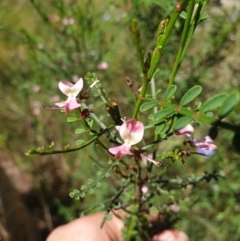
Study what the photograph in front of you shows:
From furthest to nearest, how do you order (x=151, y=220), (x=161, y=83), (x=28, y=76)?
(x=28, y=76) < (x=161, y=83) < (x=151, y=220)

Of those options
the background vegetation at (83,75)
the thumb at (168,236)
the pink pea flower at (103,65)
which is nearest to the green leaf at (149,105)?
the background vegetation at (83,75)

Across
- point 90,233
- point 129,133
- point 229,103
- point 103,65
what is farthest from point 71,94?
point 103,65

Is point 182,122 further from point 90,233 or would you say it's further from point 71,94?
point 90,233

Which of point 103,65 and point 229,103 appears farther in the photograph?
point 103,65

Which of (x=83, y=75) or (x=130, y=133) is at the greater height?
(x=83, y=75)

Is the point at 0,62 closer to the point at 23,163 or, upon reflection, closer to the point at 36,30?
the point at 36,30

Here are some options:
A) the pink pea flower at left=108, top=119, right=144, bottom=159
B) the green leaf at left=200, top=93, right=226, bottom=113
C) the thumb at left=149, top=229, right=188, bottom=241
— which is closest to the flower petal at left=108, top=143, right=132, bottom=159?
the pink pea flower at left=108, top=119, right=144, bottom=159

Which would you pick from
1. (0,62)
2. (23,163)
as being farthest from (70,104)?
(0,62)

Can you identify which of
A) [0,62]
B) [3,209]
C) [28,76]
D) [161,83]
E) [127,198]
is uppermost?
[0,62]
